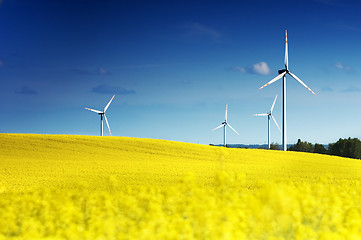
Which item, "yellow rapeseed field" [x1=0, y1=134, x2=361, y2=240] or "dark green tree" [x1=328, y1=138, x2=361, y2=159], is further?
"dark green tree" [x1=328, y1=138, x2=361, y2=159]

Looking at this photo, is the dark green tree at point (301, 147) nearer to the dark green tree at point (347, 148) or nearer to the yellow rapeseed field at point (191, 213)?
the dark green tree at point (347, 148)

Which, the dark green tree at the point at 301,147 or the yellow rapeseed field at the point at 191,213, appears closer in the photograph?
the yellow rapeseed field at the point at 191,213

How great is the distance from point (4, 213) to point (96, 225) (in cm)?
368

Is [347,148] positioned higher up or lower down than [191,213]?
higher up

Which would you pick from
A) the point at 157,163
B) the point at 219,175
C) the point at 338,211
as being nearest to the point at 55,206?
the point at 219,175

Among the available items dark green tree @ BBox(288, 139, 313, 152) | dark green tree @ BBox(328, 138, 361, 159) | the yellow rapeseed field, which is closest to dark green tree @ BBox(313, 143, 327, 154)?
dark green tree @ BBox(328, 138, 361, 159)

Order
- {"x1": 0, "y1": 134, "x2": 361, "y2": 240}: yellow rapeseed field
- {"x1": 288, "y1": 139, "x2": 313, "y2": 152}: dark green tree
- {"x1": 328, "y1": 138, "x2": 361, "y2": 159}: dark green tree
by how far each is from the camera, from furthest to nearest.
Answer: {"x1": 288, "y1": 139, "x2": 313, "y2": 152}: dark green tree, {"x1": 328, "y1": 138, "x2": 361, "y2": 159}: dark green tree, {"x1": 0, "y1": 134, "x2": 361, "y2": 240}: yellow rapeseed field

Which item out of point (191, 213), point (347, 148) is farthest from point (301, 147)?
point (191, 213)

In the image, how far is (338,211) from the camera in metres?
9.27

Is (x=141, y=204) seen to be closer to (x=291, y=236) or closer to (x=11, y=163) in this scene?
(x=291, y=236)

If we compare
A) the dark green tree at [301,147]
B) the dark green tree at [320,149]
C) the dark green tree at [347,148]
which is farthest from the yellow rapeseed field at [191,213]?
the dark green tree at [301,147]

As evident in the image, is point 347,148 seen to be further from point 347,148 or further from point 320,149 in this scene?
point 320,149

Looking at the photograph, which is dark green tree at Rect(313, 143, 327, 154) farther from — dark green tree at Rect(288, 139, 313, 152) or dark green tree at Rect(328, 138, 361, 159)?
dark green tree at Rect(288, 139, 313, 152)

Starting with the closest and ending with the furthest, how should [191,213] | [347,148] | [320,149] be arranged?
[191,213], [347,148], [320,149]
